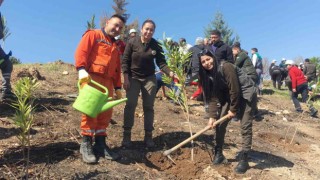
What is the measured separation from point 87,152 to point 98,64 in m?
1.11

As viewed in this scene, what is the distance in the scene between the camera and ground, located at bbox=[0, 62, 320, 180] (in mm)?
3877

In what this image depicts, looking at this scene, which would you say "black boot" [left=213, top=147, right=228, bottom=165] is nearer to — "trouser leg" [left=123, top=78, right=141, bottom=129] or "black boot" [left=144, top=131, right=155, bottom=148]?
"black boot" [left=144, top=131, right=155, bottom=148]

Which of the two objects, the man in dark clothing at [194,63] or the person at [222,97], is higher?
the man in dark clothing at [194,63]

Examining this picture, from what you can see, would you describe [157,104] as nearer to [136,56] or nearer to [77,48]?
[136,56]

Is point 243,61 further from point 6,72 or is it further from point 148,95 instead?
point 6,72

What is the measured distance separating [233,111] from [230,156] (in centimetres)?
117

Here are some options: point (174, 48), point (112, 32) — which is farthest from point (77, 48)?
point (174, 48)

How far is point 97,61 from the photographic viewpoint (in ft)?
A: 13.1

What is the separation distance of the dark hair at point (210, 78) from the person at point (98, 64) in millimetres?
1168

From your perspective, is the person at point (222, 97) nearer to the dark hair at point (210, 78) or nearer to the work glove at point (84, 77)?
the dark hair at point (210, 78)

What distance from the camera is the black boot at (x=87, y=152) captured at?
3.98 meters

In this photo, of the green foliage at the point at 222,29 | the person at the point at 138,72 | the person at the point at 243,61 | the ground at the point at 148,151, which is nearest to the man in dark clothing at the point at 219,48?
the person at the point at 243,61

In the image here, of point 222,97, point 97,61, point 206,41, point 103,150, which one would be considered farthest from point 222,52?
point 103,150

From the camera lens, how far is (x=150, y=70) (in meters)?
4.84
